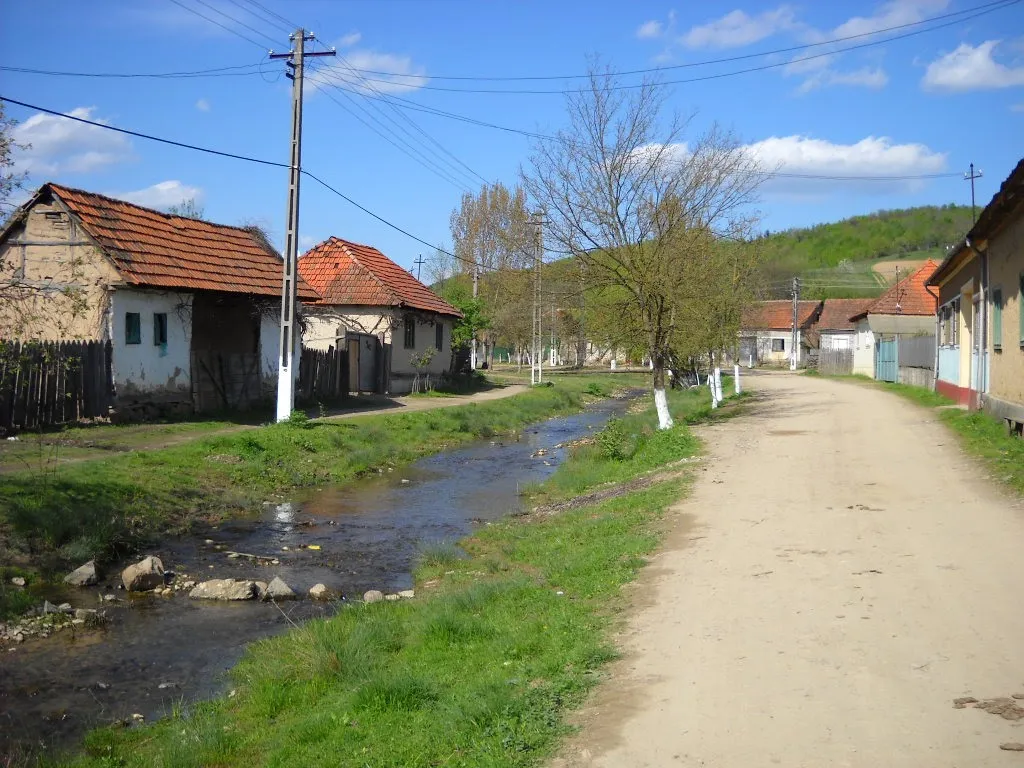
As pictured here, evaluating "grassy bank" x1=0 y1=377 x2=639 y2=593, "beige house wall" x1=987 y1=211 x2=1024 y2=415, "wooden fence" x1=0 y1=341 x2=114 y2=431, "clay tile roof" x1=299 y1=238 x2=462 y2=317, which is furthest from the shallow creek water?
"clay tile roof" x1=299 y1=238 x2=462 y2=317

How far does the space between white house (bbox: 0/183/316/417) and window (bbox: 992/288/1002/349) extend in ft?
55.1

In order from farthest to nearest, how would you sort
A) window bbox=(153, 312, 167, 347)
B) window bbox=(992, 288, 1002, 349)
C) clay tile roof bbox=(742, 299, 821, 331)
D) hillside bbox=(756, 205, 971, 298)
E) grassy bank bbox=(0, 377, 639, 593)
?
1. hillside bbox=(756, 205, 971, 298)
2. clay tile roof bbox=(742, 299, 821, 331)
3. window bbox=(153, 312, 167, 347)
4. window bbox=(992, 288, 1002, 349)
5. grassy bank bbox=(0, 377, 639, 593)

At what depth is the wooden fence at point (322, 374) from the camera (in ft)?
87.1

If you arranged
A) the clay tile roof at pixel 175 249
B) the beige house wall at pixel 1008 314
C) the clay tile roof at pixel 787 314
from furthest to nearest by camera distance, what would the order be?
the clay tile roof at pixel 787 314
the clay tile roof at pixel 175 249
the beige house wall at pixel 1008 314

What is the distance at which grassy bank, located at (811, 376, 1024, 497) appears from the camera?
12039 mm

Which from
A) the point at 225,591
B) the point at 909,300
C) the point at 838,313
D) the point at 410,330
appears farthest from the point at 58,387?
the point at 838,313

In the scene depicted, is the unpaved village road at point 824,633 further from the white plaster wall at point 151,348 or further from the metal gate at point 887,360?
the metal gate at point 887,360

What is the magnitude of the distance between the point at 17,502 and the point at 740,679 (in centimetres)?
962

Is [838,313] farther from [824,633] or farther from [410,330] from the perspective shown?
[824,633]

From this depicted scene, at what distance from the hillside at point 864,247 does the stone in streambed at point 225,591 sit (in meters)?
82.3

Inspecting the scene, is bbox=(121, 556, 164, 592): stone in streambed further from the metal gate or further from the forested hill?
the forested hill

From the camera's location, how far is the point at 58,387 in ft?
58.3

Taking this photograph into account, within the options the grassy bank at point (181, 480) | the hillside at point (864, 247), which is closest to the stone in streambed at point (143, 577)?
the grassy bank at point (181, 480)

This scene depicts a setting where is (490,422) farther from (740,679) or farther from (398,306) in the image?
(740,679)
